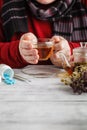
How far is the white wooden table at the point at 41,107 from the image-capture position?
1.70ft

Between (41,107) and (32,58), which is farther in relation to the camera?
(32,58)

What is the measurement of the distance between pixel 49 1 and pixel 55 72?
18.9 inches

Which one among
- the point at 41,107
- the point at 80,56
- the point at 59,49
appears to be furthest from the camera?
the point at 59,49

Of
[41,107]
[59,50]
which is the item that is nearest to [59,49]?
[59,50]

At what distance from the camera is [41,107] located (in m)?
0.61

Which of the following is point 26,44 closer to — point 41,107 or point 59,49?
point 59,49

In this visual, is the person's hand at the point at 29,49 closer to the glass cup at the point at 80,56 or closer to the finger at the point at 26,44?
the finger at the point at 26,44

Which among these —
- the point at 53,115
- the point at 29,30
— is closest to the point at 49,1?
the point at 29,30

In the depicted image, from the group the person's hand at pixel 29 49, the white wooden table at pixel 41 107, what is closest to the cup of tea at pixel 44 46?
the person's hand at pixel 29 49

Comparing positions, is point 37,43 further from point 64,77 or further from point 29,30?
point 29,30

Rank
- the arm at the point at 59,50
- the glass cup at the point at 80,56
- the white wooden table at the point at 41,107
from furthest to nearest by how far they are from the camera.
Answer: the arm at the point at 59,50 → the glass cup at the point at 80,56 → the white wooden table at the point at 41,107

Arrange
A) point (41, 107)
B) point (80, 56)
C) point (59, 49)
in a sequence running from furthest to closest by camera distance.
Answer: point (59, 49) < point (80, 56) < point (41, 107)

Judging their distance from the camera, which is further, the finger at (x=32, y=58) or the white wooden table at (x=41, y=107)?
the finger at (x=32, y=58)

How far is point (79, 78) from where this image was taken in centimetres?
71
